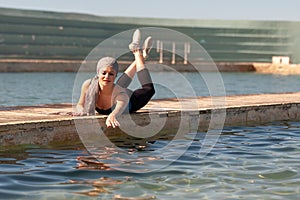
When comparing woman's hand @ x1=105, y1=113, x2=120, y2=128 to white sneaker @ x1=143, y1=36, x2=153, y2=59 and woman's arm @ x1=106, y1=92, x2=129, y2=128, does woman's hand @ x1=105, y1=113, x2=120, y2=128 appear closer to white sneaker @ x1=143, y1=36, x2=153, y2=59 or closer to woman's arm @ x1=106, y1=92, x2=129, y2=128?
woman's arm @ x1=106, y1=92, x2=129, y2=128

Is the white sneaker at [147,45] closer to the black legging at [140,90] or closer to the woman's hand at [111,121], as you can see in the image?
the black legging at [140,90]

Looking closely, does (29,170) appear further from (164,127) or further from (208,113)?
(208,113)

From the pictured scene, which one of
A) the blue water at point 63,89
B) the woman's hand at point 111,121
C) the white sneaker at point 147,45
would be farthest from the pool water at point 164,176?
the blue water at point 63,89

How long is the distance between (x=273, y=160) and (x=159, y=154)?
135 centimetres

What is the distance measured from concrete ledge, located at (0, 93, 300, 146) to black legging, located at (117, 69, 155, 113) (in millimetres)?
171

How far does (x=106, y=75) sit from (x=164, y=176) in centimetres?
212

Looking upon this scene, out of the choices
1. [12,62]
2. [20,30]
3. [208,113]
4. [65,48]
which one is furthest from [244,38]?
[208,113]

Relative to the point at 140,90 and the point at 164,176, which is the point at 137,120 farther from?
the point at 164,176

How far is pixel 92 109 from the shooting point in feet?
27.2

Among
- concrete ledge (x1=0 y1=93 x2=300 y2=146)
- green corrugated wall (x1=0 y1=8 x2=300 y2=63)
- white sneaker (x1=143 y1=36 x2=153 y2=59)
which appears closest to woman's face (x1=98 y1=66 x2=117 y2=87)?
concrete ledge (x1=0 y1=93 x2=300 y2=146)

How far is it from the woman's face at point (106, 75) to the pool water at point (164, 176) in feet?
2.87

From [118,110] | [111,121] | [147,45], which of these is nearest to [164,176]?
[111,121]

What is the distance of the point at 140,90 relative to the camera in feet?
28.5

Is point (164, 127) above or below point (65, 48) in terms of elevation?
below
